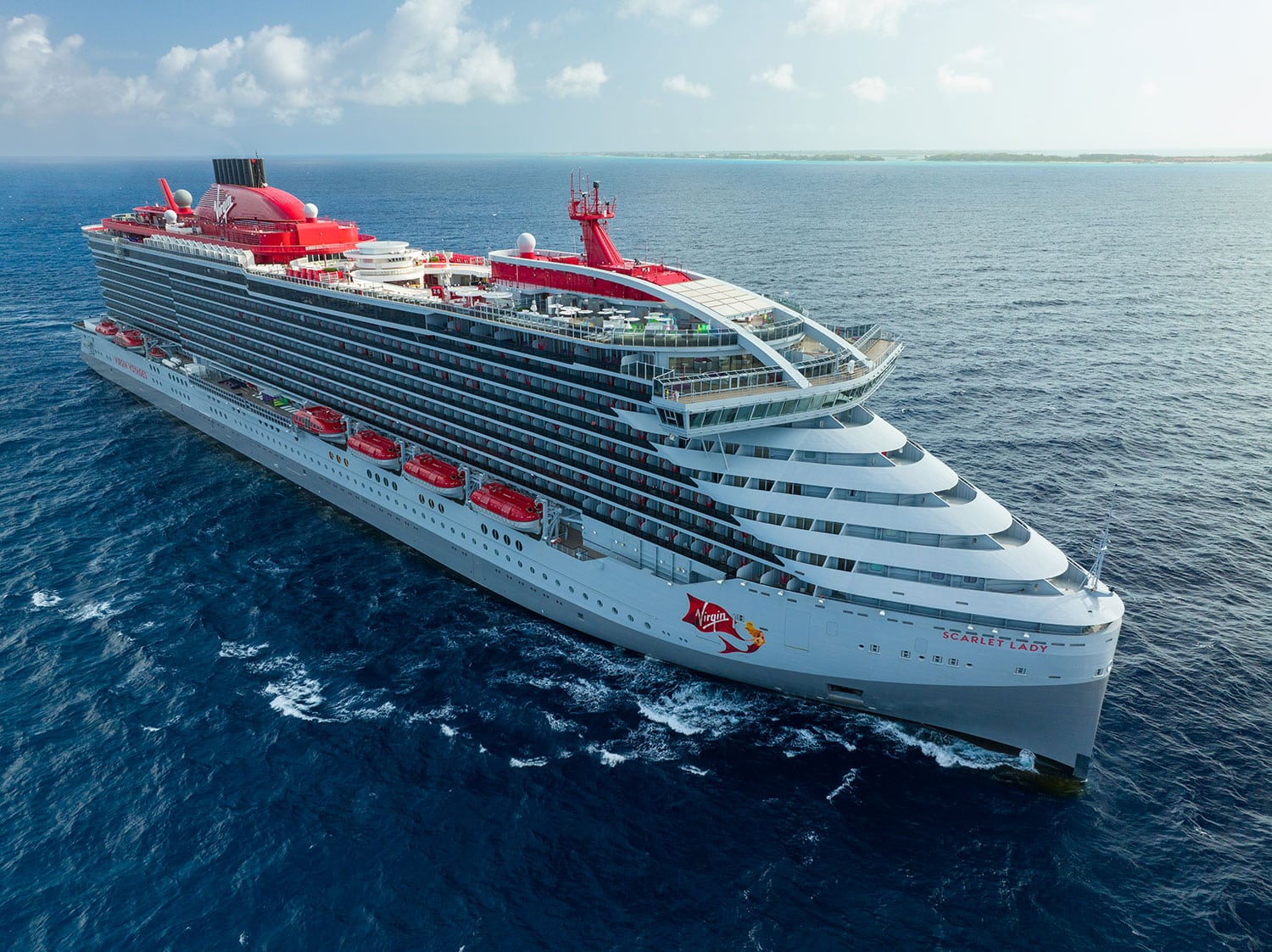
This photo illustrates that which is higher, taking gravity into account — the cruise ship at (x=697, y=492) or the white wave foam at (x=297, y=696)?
the cruise ship at (x=697, y=492)

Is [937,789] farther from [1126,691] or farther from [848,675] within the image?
[1126,691]

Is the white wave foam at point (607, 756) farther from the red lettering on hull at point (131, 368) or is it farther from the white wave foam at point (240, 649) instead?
the red lettering on hull at point (131, 368)

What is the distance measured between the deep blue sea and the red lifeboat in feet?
50.1

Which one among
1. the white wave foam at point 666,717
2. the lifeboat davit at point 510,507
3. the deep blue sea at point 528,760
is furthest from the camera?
the lifeboat davit at point 510,507

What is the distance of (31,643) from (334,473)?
1964 cm

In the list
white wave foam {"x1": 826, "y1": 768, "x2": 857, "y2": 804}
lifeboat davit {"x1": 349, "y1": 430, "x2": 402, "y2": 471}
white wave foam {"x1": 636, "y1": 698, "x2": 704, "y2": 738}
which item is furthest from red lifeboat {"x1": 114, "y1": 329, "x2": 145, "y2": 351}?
white wave foam {"x1": 826, "y1": 768, "x2": 857, "y2": 804}

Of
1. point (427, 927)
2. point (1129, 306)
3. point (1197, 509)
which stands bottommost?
point (427, 927)

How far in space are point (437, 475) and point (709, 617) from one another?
64.2ft

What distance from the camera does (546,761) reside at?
33.5 metres

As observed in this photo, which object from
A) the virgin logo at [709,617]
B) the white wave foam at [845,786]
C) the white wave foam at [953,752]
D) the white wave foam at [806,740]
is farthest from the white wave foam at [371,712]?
the white wave foam at [953,752]

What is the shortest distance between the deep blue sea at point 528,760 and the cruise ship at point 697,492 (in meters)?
3.32

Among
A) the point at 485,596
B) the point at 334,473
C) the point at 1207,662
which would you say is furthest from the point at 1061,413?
the point at 334,473

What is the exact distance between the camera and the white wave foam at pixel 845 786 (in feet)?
103

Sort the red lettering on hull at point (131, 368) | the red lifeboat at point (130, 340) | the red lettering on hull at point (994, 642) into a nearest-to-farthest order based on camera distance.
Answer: the red lettering on hull at point (994, 642)
the red lettering on hull at point (131, 368)
the red lifeboat at point (130, 340)
